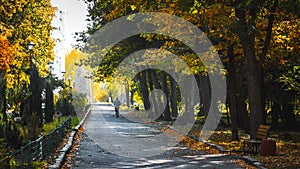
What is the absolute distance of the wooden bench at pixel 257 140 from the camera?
15.8 meters

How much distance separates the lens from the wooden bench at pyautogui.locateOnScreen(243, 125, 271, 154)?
15776 mm

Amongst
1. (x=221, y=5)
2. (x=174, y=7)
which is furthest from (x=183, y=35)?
(x=221, y=5)

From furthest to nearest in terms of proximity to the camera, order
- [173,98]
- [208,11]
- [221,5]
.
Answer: [173,98] < [208,11] < [221,5]

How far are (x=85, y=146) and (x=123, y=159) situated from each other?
4.81m

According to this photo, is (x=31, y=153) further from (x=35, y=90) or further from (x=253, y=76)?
(x=35, y=90)

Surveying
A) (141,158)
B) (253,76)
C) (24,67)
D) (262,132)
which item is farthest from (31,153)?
(24,67)

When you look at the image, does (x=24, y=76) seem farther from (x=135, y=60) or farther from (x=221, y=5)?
(x=221, y=5)

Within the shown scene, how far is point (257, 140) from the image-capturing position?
53.8 feet

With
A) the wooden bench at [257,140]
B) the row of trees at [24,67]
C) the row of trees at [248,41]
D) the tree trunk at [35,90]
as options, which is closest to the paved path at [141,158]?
the wooden bench at [257,140]

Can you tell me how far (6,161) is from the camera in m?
8.51

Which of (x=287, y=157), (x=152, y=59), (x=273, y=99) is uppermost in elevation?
(x=152, y=59)

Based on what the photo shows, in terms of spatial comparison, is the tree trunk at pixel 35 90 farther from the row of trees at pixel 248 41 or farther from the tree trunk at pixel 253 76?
the tree trunk at pixel 253 76

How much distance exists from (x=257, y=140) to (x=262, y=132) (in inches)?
12.1

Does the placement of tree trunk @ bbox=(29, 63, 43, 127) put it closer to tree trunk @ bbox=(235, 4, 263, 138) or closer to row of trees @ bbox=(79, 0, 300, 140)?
row of trees @ bbox=(79, 0, 300, 140)
